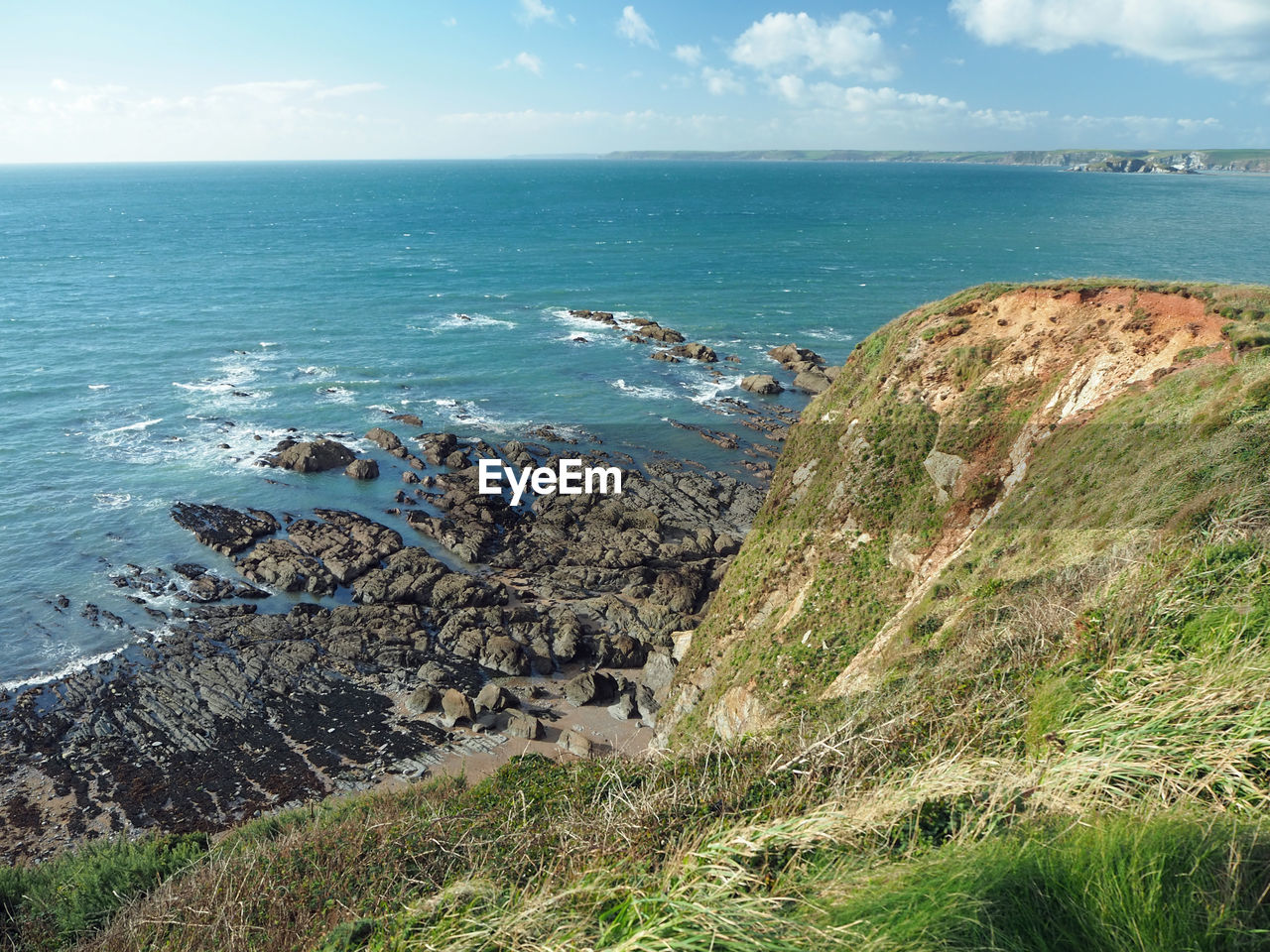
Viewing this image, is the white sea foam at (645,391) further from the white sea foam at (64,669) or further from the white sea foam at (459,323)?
the white sea foam at (64,669)

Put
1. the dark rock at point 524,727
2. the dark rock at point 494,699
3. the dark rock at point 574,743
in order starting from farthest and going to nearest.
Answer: the dark rock at point 494,699 → the dark rock at point 524,727 → the dark rock at point 574,743

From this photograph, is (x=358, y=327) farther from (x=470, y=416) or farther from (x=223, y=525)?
(x=223, y=525)

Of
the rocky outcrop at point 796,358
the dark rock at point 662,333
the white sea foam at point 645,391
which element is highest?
the dark rock at point 662,333

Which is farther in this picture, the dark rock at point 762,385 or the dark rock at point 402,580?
the dark rock at point 762,385

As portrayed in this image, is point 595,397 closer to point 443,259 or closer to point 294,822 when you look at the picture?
point 294,822

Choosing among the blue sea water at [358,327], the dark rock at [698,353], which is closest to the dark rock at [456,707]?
the blue sea water at [358,327]

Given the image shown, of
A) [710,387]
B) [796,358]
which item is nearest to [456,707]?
[710,387]
